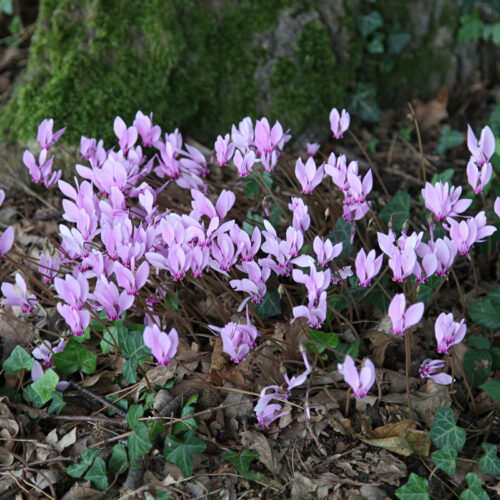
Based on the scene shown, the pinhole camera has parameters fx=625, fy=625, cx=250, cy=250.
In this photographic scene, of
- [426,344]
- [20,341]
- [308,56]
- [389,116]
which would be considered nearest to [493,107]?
[389,116]

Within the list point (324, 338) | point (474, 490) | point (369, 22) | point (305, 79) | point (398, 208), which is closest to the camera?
point (474, 490)

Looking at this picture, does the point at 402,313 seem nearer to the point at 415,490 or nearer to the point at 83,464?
the point at 415,490

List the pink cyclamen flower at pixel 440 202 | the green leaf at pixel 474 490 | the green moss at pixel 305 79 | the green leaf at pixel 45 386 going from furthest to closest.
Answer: the green moss at pixel 305 79
the green leaf at pixel 45 386
the pink cyclamen flower at pixel 440 202
the green leaf at pixel 474 490

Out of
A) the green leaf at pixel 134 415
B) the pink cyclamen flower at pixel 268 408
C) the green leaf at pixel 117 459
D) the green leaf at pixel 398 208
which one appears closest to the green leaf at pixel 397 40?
the green leaf at pixel 398 208

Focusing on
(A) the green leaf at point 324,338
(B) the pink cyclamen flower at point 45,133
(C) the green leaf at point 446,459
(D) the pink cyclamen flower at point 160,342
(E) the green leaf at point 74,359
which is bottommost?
(C) the green leaf at point 446,459

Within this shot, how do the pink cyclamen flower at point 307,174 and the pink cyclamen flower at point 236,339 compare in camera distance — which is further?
the pink cyclamen flower at point 307,174

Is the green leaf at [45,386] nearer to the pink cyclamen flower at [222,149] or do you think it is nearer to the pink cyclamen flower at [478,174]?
the pink cyclamen flower at [222,149]

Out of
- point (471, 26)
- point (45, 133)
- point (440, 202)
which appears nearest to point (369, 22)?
point (471, 26)
